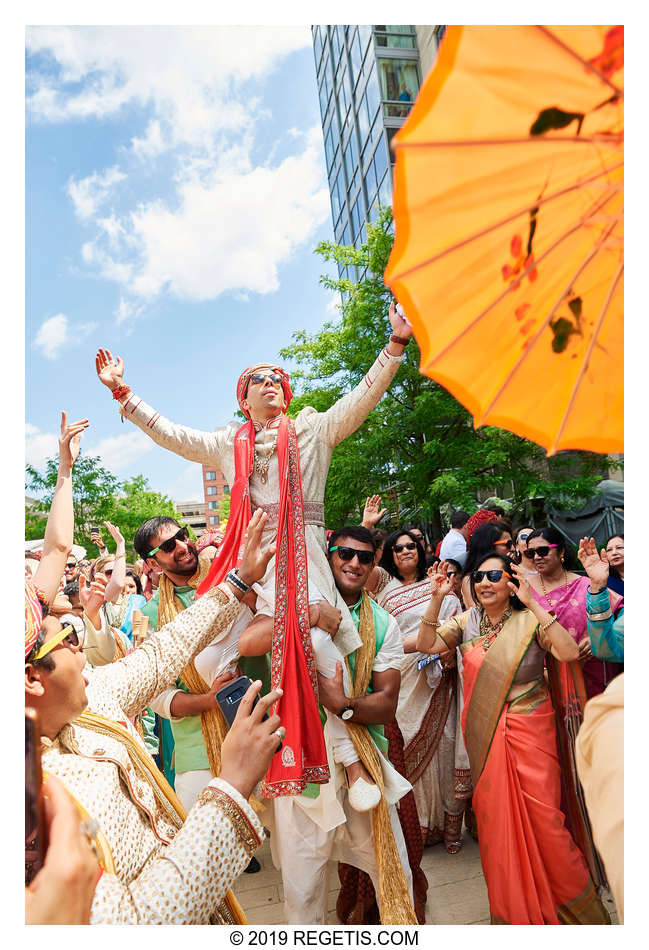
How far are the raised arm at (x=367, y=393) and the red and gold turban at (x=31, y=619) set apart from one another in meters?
1.46

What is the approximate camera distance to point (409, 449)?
11.6 meters

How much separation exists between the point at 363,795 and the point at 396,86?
46.6ft

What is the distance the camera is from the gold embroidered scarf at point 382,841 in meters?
2.52

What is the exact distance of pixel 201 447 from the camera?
9.66 feet

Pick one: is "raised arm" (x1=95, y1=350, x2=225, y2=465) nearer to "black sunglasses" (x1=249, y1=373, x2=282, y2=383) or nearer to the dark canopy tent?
"black sunglasses" (x1=249, y1=373, x2=282, y2=383)

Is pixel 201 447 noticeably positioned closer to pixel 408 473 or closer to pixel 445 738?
pixel 445 738

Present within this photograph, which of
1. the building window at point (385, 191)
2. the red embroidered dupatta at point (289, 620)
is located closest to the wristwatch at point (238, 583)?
the red embroidered dupatta at point (289, 620)

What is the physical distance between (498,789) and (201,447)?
2.04m

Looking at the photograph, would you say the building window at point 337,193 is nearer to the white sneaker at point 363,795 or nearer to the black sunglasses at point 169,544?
the black sunglasses at point 169,544

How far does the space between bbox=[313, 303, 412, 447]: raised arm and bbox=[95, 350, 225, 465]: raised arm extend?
51cm

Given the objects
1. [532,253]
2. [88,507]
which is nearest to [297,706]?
[532,253]
